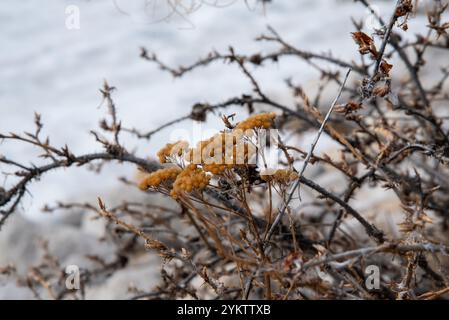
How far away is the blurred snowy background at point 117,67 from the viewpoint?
747 centimetres

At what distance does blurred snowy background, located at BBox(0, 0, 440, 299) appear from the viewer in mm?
7473

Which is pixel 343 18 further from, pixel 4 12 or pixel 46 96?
pixel 4 12

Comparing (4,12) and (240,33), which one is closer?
(240,33)

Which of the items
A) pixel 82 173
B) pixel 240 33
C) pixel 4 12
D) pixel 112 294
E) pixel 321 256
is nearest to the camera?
pixel 321 256

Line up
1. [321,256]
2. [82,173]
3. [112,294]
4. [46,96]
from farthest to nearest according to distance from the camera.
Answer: [46,96] < [82,173] < [112,294] < [321,256]

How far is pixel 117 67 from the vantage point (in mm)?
9695

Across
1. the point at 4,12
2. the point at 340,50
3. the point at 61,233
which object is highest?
the point at 4,12

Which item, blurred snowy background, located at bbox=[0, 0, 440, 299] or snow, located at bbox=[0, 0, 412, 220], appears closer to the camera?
blurred snowy background, located at bbox=[0, 0, 440, 299]

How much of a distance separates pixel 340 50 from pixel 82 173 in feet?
14.4

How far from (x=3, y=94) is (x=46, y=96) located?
647mm

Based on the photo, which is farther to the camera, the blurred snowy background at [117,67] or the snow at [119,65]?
the snow at [119,65]
